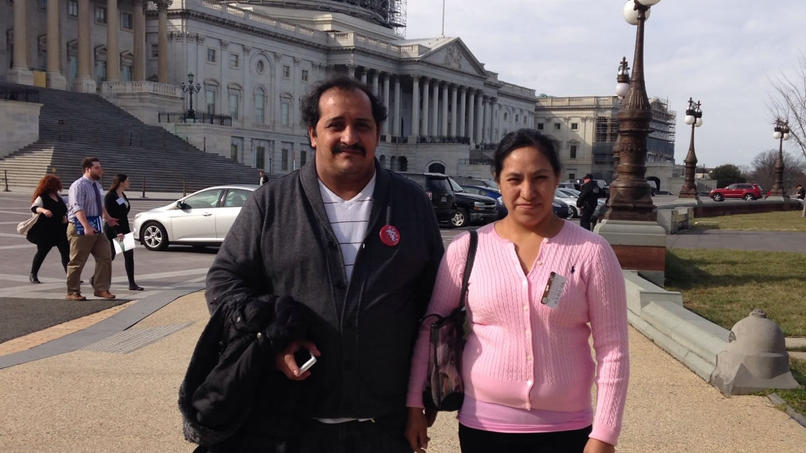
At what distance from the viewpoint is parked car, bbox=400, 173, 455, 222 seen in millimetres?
26578

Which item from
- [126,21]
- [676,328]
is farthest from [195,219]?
[126,21]

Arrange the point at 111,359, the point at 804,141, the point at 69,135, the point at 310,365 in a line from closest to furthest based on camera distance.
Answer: the point at 310,365
the point at 111,359
the point at 804,141
the point at 69,135

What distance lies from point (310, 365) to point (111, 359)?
5.17 meters

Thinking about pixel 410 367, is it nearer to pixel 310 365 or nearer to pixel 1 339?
pixel 310 365

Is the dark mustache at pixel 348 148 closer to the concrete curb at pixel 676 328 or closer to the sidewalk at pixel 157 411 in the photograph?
the sidewalk at pixel 157 411

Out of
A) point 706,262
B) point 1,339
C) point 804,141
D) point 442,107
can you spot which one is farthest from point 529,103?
point 1,339

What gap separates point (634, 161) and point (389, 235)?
11.1m

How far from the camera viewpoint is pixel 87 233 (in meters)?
11.1

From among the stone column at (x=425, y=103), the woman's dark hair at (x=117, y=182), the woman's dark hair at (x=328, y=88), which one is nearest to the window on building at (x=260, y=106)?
the stone column at (x=425, y=103)

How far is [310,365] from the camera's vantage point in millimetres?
2920

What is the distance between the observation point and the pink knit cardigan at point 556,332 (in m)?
2.96

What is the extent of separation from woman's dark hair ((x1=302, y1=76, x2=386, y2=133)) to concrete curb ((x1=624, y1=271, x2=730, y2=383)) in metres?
4.71

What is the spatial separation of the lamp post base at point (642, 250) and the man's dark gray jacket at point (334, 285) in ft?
30.6

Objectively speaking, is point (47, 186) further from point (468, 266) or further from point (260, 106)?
point (260, 106)
